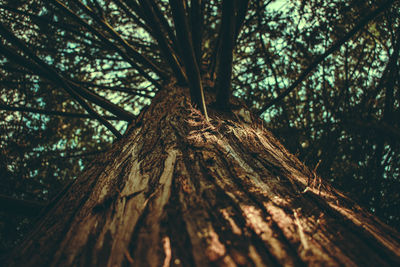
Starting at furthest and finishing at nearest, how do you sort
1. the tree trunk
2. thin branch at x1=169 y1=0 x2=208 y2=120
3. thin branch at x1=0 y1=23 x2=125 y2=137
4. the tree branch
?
thin branch at x1=0 y1=23 x2=125 y2=137, thin branch at x1=169 y1=0 x2=208 y2=120, the tree branch, the tree trunk

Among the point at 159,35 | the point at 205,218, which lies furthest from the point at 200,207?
the point at 159,35

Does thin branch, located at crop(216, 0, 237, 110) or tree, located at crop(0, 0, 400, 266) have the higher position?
thin branch, located at crop(216, 0, 237, 110)

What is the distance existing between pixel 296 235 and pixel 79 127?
14.5 feet

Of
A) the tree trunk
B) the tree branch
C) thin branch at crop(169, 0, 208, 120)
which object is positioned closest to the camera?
the tree trunk

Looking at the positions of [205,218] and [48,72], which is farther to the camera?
[48,72]

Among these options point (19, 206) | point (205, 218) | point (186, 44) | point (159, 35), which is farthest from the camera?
point (159, 35)

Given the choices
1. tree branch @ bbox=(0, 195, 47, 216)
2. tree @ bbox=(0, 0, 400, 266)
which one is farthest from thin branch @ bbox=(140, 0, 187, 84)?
tree branch @ bbox=(0, 195, 47, 216)

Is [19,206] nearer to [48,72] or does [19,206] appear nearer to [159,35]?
[48,72]

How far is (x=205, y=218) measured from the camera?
27.0 inches

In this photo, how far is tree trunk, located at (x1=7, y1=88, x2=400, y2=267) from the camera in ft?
1.93

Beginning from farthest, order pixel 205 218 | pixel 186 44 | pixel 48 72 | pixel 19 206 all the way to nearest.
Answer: pixel 48 72 → pixel 186 44 → pixel 19 206 → pixel 205 218

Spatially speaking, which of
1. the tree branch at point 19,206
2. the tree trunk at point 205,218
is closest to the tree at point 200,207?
the tree trunk at point 205,218

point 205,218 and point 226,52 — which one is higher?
point 226,52

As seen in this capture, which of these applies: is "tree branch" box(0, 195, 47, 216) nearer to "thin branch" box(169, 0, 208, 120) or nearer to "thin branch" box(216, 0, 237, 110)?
"thin branch" box(169, 0, 208, 120)
